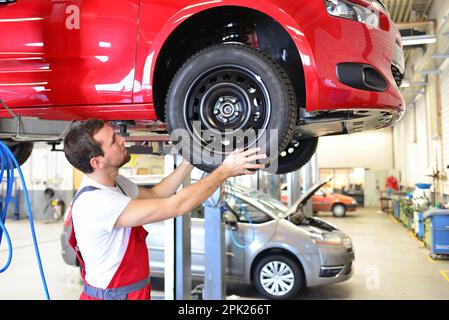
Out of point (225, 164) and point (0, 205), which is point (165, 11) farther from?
point (0, 205)

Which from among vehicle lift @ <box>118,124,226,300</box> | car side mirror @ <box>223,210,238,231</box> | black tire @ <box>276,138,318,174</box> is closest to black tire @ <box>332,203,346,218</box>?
car side mirror @ <box>223,210,238,231</box>

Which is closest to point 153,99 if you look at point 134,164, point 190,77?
point 190,77

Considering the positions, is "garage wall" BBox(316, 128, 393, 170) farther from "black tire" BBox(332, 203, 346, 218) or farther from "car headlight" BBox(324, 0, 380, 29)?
"car headlight" BBox(324, 0, 380, 29)

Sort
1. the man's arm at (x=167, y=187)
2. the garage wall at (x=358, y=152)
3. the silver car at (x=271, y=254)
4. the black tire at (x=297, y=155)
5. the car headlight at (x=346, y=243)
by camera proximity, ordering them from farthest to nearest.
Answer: the garage wall at (x=358, y=152), the car headlight at (x=346, y=243), the silver car at (x=271, y=254), the black tire at (x=297, y=155), the man's arm at (x=167, y=187)

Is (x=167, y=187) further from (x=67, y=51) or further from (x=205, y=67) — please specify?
(x=67, y=51)

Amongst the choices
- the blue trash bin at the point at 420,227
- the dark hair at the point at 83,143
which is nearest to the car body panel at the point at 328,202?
the blue trash bin at the point at 420,227

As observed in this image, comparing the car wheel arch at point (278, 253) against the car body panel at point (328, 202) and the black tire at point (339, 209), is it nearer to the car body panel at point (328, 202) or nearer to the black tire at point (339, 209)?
the car body panel at point (328, 202)

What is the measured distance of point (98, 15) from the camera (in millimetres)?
1881

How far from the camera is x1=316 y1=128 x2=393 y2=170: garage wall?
1891 cm

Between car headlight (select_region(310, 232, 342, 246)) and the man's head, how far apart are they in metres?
3.53

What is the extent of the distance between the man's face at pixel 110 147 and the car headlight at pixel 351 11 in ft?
3.44

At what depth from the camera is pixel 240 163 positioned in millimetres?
1583

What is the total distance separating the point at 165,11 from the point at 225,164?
29.7 inches

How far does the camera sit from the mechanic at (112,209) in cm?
165
